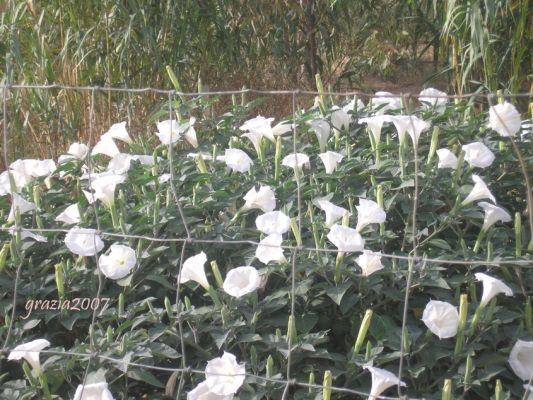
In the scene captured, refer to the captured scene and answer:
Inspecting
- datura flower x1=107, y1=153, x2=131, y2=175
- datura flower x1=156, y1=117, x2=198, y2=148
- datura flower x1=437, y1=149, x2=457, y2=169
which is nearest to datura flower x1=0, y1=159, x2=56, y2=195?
datura flower x1=107, y1=153, x2=131, y2=175

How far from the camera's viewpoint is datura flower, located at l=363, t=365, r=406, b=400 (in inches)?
64.2

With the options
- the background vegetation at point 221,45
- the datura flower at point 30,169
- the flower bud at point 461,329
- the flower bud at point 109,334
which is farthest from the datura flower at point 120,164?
the background vegetation at point 221,45

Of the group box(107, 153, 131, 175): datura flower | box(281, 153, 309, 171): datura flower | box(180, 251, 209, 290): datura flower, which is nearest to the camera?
box(180, 251, 209, 290): datura flower

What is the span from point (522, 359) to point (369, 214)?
0.44 meters

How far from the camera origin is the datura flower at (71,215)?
2.13m

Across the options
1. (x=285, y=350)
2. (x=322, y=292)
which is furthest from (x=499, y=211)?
(x=285, y=350)

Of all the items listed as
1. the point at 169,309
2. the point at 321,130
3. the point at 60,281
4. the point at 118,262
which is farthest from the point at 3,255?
the point at 321,130

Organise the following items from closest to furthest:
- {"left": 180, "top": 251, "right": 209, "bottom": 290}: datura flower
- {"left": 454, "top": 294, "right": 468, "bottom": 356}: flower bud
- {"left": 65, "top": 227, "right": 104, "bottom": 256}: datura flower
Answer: {"left": 454, "top": 294, "right": 468, "bottom": 356}: flower bud → {"left": 180, "top": 251, "right": 209, "bottom": 290}: datura flower → {"left": 65, "top": 227, "right": 104, "bottom": 256}: datura flower

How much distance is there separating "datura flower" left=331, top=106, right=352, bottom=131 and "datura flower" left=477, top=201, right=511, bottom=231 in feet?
1.83

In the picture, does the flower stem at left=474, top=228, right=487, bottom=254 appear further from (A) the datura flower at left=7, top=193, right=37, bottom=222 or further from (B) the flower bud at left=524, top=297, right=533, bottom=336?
(A) the datura flower at left=7, top=193, right=37, bottom=222

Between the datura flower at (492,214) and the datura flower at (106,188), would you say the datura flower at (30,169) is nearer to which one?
the datura flower at (106,188)

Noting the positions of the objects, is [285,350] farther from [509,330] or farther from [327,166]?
[327,166]

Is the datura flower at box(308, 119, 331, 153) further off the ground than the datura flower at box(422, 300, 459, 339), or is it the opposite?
the datura flower at box(308, 119, 331, 153)

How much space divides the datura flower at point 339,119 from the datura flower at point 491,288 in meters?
0.78
